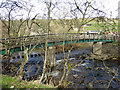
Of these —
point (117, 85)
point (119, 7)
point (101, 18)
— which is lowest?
point (117, 85)

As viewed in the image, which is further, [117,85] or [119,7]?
[119,7]

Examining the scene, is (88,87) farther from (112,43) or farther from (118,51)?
(112,43)

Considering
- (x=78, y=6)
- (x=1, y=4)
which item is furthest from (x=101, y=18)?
(x=1, y=4)

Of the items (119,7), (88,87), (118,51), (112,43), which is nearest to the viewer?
(88,87)

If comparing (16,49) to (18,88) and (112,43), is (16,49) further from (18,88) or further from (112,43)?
(112,43)

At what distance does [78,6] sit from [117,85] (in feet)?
29.4

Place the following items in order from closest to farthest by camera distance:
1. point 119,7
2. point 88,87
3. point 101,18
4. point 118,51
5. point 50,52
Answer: point 88,87 → point 101,18 → point 119,7 → point 50,52 → point 118,51

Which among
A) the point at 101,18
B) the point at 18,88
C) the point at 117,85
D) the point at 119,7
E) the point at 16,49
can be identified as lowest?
the point at 117,85

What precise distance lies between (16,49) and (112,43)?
2231 cm

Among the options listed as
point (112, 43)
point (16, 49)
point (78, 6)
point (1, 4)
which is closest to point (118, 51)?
point (112, 43)

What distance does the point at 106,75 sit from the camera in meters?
14.0

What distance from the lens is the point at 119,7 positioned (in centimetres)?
1235

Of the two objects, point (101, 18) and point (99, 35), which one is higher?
point (101, 18)

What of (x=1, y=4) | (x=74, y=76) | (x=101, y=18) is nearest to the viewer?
(x=101, y=18)
